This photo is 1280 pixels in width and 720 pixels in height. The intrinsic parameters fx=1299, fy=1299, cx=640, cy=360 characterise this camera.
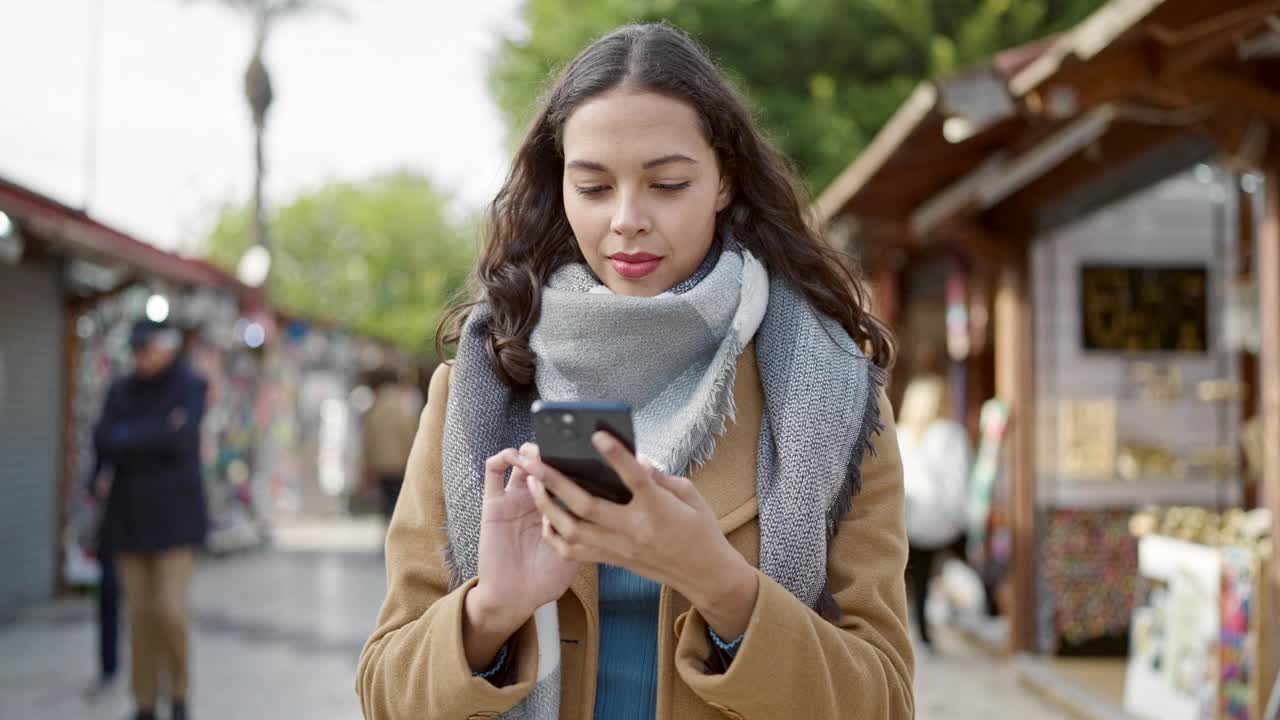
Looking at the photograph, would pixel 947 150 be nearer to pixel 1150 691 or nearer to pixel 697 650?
pixel 1150 691

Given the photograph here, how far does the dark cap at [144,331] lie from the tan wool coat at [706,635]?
500 cm

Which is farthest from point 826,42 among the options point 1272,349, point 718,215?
point 718,215

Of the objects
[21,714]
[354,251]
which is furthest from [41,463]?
[354,251]

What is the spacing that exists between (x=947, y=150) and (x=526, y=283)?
6.42 metres

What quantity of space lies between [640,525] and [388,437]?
13.0 m

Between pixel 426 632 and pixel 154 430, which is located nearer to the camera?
pixel 426 632

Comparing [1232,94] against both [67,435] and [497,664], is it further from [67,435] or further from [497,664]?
[67,435]

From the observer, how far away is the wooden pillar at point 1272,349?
5.04 metres

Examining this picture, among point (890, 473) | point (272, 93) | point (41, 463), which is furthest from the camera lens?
point (272, 93)

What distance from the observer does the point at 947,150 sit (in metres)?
7.76

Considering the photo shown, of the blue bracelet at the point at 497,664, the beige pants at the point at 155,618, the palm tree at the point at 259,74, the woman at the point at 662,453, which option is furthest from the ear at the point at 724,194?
the palm tree at the point at 259,74

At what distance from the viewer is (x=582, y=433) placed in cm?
129

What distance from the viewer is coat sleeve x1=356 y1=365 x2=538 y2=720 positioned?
1515 mm

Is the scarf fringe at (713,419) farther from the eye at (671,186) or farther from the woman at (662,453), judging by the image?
the eye at (671,186)
